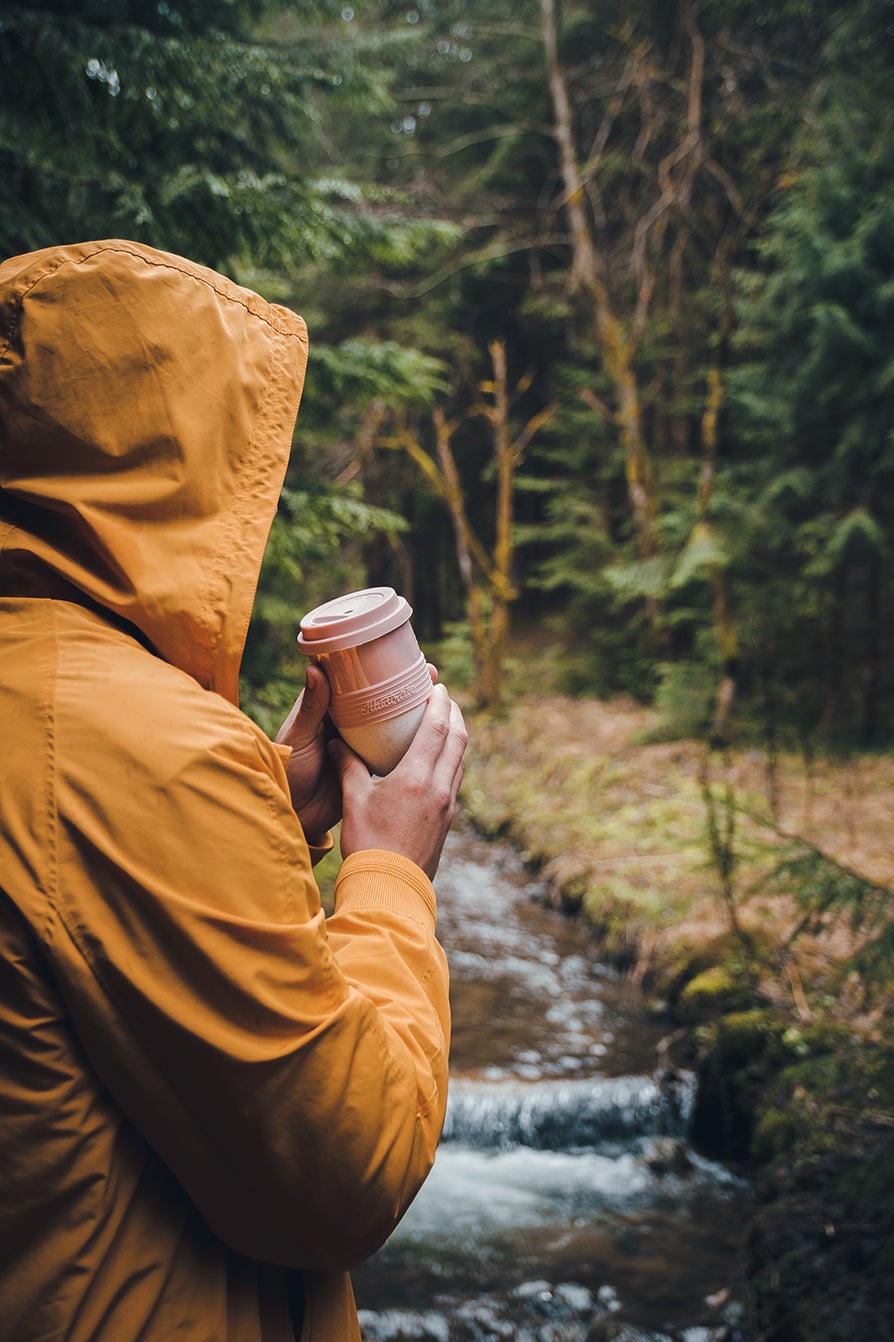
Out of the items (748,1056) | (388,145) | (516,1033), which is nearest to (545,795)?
(516,1033)

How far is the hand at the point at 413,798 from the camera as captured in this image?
128cm

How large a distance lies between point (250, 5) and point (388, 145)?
11.8m

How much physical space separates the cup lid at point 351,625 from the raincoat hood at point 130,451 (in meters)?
0.35

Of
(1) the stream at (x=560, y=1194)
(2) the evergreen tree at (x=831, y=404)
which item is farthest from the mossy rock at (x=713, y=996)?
(2) the evergreen tree at (x=831, y=404)

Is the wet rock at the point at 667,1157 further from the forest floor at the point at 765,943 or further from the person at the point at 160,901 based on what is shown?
the person at the point at 160,901

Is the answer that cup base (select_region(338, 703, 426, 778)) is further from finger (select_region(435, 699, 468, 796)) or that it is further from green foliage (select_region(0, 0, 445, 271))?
green foliage (select_region(0, 0, 445, 271))

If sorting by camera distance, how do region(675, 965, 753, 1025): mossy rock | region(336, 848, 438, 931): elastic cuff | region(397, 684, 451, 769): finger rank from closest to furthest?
region(336, 848, 438, 931): elastic cuff < region(397, 684, 451, 769): finger < region(675, 965, 753, 1025): mossy rock

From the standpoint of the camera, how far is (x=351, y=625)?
4.60 feet

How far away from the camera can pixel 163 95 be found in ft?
11.7

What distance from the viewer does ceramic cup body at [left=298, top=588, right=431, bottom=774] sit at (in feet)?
4.58

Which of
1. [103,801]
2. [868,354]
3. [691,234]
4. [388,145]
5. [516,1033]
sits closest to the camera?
[103,801]

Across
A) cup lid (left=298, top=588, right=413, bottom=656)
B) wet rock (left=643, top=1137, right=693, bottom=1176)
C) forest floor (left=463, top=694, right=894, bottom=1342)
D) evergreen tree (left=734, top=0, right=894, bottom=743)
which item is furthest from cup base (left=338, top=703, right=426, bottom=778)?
evergreen tree (left=734, top=0, right=894, bottom=743)

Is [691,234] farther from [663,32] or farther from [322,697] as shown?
[322,697]

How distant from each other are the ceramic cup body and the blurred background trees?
2.62m
